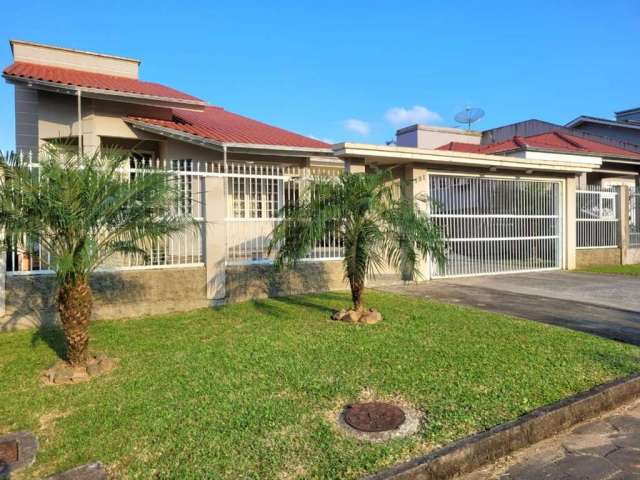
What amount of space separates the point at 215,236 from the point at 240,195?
1000 millimetres

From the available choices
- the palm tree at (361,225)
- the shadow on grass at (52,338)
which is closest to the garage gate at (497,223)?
the palm tree at (361,225)

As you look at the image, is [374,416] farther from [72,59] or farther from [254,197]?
[72,59]

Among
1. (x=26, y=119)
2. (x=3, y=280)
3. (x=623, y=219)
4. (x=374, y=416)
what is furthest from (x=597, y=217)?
(x=26, y=119)

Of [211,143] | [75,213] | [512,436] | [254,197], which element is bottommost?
[512,436]

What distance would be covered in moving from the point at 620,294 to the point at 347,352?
6790 millimetres

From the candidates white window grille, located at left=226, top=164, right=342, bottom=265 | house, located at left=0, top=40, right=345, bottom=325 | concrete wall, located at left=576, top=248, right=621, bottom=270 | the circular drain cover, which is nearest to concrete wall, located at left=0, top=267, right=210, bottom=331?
house, located at left=0, top=40, right=345, bottom=325

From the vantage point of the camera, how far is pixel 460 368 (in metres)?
4.81

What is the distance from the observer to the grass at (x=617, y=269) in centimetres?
1309

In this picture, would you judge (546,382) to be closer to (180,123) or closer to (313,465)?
(313,465)

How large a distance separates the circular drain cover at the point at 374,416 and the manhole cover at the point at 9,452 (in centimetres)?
233

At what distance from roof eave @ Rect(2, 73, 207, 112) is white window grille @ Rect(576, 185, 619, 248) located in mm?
11530

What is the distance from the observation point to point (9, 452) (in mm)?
3303

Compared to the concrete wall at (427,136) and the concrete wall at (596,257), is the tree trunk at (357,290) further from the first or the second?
the concrete wall at (427,136)

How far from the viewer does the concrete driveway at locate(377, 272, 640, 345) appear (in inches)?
271
